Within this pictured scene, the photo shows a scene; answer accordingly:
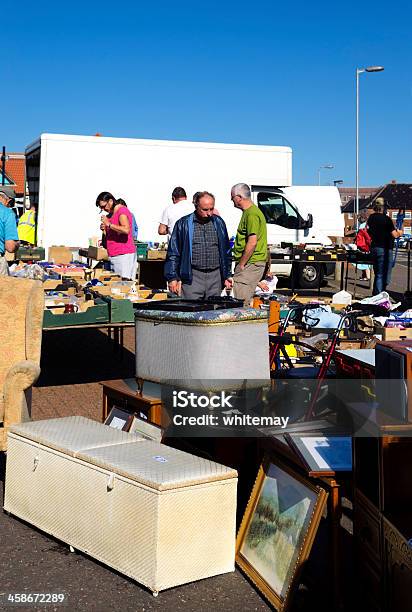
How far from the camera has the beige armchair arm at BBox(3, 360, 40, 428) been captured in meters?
5.04

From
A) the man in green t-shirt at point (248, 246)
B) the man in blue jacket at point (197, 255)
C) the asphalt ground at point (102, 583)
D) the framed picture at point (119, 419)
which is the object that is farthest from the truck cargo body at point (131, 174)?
the asphalt ground at point (102, 583)

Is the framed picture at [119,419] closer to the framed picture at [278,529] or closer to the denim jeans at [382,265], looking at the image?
the framed picture at [278,529]

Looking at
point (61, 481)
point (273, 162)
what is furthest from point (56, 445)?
point (273, 162)

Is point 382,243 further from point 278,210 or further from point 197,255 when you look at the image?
point 197,255

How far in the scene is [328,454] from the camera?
3.80 metres

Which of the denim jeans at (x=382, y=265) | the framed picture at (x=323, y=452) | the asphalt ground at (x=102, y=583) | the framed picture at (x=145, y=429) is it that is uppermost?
the denim jeans at (x=382, y=265)

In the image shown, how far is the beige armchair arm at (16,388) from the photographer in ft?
16.5

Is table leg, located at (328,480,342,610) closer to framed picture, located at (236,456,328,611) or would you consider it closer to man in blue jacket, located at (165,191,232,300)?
framed picture, located at (236,456,328,611)

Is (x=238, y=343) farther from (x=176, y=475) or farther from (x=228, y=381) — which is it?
(x=176, y=475)

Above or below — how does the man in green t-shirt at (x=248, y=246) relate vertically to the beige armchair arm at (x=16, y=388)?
above

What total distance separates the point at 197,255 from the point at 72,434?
9.40 ft

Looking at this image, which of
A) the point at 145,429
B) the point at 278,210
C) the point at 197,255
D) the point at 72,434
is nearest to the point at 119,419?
the point at 145,429

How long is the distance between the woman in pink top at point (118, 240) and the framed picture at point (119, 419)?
15.8 ft

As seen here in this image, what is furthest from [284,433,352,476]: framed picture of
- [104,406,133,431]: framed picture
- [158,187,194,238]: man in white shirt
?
[158,187,194,238]: man in white shirt
